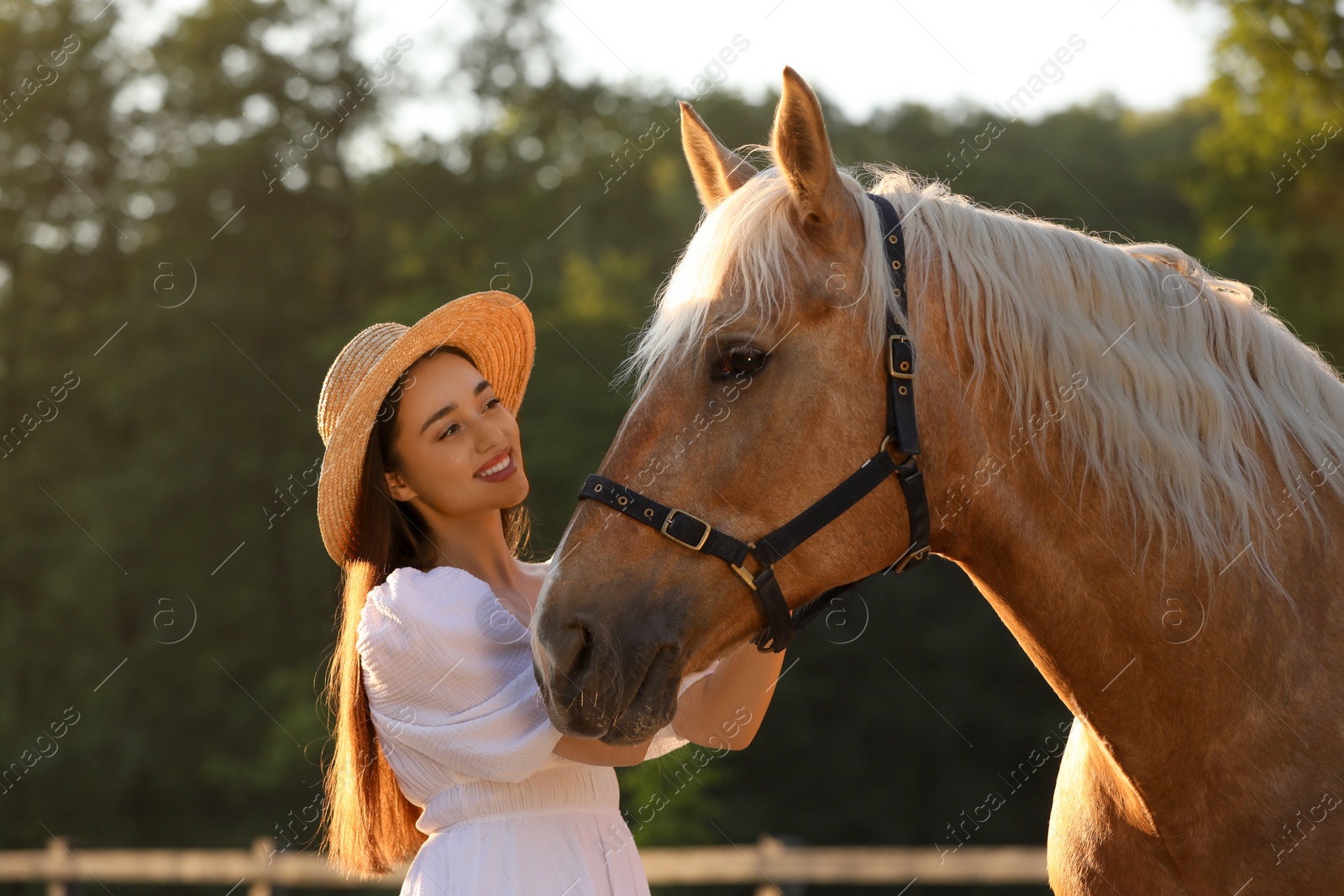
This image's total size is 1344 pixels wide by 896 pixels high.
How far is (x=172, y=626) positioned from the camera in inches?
626

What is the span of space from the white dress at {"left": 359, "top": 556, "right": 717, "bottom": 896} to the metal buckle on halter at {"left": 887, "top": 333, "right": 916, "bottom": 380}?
2.13 feet

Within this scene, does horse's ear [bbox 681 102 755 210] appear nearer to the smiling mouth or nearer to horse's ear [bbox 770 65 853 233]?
horse's ear [bbox 770 65 853 233]

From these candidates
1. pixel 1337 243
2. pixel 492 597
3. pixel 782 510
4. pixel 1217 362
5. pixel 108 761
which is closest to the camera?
pixel 782 510

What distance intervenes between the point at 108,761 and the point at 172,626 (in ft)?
6.16

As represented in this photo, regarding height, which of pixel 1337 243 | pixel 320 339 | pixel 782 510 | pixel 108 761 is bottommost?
pixel 108 761

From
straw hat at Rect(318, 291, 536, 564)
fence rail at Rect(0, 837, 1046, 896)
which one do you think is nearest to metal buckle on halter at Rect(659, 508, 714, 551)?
straw hat at Rect(318, 291, 536, 564)

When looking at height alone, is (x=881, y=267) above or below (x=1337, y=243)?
below

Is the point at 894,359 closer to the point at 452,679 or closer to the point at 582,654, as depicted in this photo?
the point at 582,654

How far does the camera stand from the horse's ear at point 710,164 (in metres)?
2.44

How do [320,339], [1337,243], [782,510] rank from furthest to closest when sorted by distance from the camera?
[320,339] < [1337,243] < [782,510]

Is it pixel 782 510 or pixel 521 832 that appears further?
pixel 521 832

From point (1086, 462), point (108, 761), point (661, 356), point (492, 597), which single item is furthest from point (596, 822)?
point (108, 761)

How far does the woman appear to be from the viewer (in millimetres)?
2150

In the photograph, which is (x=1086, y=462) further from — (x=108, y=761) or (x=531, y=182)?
(x=531, y=182)
